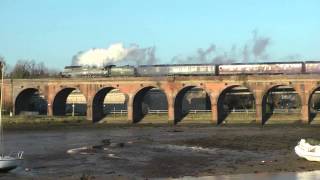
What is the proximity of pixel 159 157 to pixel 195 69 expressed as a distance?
155 feet

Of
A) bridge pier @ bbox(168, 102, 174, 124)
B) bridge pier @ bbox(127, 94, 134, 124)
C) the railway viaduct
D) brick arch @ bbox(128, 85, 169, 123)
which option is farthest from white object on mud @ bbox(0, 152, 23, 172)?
brick arch @ bbox(128, 85, 169, 123)

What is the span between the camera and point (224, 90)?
80.9 m

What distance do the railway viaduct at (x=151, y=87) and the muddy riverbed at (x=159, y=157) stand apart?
21.1m

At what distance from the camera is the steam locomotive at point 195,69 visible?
7981 cm

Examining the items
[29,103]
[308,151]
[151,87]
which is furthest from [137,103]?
[308,151]

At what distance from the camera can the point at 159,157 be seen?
39.4 metres

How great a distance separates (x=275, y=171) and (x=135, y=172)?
7.66 meters

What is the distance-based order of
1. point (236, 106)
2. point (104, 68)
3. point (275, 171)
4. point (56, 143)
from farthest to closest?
1. point (236, 106)
2. point (104, 68)
3. point (56, 143)
4. point (275, 171)

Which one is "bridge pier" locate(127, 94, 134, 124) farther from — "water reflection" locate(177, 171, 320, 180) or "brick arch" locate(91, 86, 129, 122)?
"water reflection" locate(177, 171, 320, 180)

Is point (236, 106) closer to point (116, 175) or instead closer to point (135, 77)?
point (135, 77)

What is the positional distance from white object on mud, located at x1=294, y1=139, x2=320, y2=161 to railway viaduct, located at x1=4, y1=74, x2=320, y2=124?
40.0 m

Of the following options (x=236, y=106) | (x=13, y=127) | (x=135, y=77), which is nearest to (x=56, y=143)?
(x=13, y=127)

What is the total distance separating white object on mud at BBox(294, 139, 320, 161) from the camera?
3366 centimetres

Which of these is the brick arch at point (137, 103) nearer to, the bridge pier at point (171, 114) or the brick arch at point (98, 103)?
the brick arch at point (98, 103)
